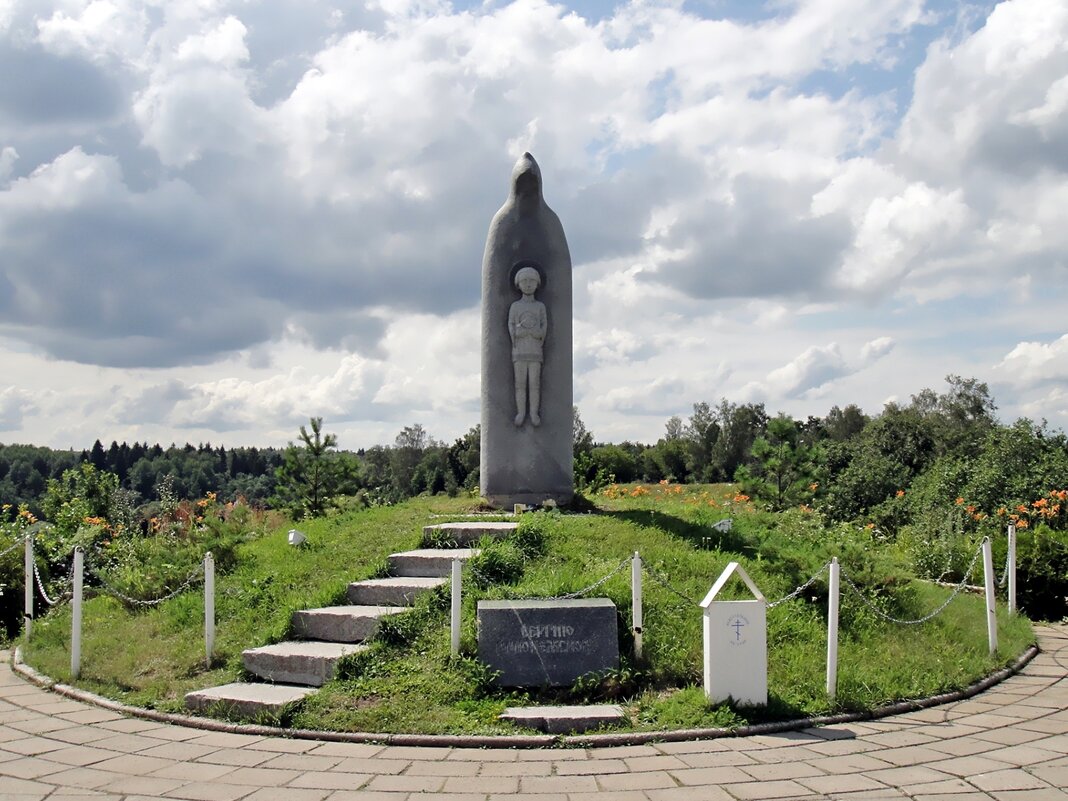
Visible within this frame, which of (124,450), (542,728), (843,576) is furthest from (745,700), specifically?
(124,450)

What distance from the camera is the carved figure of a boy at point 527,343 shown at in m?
12.1

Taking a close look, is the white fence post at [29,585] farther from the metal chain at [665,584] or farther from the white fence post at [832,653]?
the white fence post at [832,653]

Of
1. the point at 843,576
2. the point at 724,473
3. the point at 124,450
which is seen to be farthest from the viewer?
the point at 124,450

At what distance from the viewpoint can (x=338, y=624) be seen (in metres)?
7.92

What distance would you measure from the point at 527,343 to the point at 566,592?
192 inches

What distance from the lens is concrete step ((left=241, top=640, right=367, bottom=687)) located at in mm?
7172

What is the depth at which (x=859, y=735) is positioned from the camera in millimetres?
6145

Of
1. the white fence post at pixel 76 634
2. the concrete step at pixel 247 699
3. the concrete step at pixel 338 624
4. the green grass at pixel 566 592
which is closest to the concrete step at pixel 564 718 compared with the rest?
the green grass at pixel 566 592

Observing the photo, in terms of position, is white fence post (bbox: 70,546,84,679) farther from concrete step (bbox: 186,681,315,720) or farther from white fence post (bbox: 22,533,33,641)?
concrete step (bbox: 186,681,315,720)

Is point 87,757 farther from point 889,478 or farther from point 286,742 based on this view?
point 889,478

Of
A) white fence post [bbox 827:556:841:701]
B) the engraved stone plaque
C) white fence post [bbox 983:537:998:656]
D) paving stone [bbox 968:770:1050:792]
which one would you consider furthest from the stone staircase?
white fence post [bbox 983:537:998:656]

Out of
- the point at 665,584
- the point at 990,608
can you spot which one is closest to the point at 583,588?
the point at 665,584

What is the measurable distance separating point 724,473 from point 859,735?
50.6 meters

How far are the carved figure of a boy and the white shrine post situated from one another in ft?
19.6
